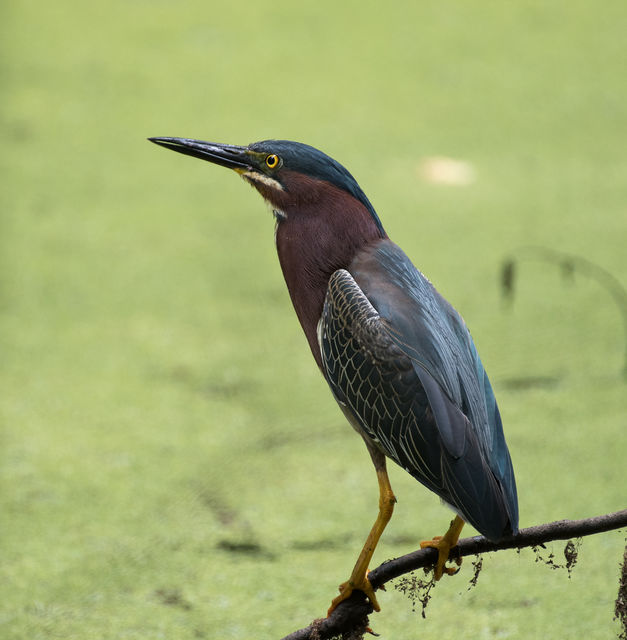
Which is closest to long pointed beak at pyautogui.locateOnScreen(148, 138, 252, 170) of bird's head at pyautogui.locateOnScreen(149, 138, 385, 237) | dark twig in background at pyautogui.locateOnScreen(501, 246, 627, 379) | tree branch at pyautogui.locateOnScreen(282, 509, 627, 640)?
bird's head at pyautogui.locateOnScreen(149, 138, 385, 237)

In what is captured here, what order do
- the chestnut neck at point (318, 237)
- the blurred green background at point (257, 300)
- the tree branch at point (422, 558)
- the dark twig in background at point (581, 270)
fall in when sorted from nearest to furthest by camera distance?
1. the tree branch at point (422, 558)
2. the chestnut neck at point (318, 237)
3. the blurred green background at point (257, 300)
4. the dark twig in background at point (581, 270)

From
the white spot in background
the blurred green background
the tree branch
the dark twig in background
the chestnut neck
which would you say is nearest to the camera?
the tree branch

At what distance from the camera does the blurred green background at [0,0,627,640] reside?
1814 mm

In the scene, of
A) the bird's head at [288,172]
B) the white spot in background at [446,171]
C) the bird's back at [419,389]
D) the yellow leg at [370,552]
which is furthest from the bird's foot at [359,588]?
the white spot in background at [446,171]

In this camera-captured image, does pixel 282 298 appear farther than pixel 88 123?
No

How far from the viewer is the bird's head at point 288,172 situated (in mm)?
1216

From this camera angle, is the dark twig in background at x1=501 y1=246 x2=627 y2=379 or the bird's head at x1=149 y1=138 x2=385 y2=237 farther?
the dark twig in background at x1=501 y1=246 x2=627 y2=379

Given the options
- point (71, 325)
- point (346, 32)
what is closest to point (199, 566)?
point (71, 325)

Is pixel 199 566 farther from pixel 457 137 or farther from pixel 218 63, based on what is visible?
pixel 218 63

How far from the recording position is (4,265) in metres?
2.90

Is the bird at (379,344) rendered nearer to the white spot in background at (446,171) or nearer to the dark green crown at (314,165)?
the dark green crown at (314,165)

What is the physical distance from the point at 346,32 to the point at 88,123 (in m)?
1.24

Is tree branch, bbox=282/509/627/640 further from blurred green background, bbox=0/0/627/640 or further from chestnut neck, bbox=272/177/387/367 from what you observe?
blurred green background, bbox=0/0/627/640

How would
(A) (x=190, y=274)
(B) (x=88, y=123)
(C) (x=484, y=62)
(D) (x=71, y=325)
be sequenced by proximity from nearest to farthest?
(D) (x=71, y=325) → (A) (x=190, y=274) → (B) (x=88, y=123) → (C) (x=484, y=62)
